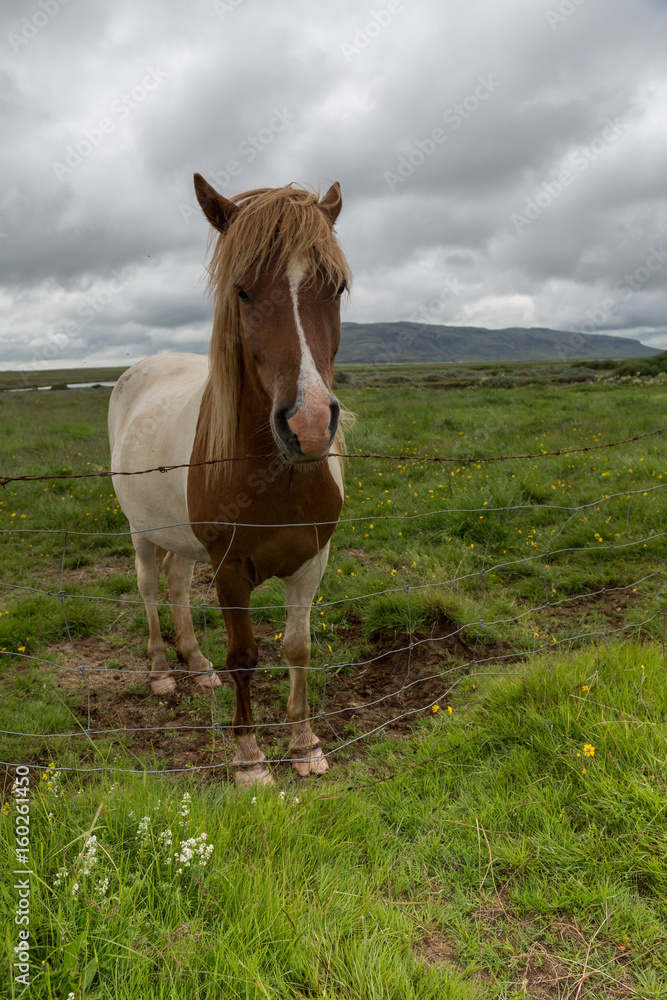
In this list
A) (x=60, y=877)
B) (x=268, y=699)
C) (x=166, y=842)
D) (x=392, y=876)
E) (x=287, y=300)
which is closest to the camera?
(x=60, y=877)

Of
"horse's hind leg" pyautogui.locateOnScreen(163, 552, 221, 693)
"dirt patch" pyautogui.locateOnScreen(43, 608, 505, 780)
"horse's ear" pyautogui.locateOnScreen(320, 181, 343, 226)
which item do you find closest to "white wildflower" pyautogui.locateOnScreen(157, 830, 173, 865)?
"dirt patch" pyautogui.locateOnScreen(43, 608, 505, 780)

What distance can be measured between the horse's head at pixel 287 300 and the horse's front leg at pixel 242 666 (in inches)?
41.9

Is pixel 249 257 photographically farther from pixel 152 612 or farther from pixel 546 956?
pixel 152 612

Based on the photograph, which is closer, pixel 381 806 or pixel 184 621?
pixel 381 806

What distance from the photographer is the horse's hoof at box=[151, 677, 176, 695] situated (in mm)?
3809

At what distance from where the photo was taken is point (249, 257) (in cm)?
224

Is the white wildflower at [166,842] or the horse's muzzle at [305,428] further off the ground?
the horse's muzzle at [305,428]

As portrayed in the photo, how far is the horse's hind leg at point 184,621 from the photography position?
415cm

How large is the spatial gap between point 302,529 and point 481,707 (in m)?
1.33

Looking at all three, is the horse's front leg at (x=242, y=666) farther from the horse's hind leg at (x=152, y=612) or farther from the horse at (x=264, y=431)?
the horse's hind leg at (x=152, y=612)

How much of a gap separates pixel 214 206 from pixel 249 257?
1.58 ft

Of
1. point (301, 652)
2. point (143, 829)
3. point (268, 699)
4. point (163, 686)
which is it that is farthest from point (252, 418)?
point (163, 686)

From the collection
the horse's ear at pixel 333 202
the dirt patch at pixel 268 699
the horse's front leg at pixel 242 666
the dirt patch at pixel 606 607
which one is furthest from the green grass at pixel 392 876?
the horse's ear at pixel 333 202

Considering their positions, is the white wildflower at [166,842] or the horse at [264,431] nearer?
the white wildflower at [166,842]
